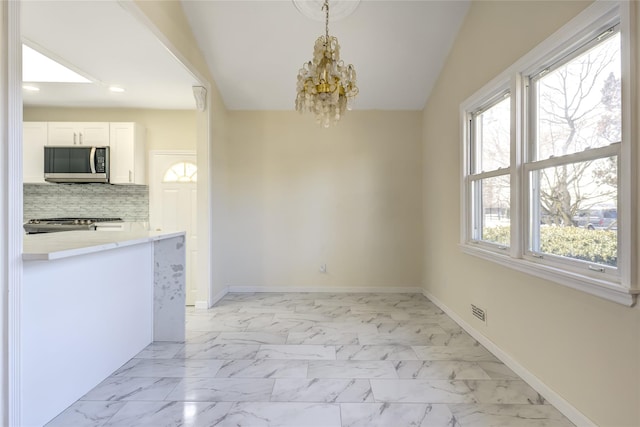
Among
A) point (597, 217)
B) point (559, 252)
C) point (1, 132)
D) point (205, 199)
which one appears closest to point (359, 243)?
point (205, 199)

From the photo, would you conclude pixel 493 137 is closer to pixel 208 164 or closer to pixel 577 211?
pixel 577 211

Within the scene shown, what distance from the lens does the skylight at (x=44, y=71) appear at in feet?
11.4

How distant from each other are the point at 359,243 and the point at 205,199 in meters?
2.19

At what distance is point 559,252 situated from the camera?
7.10 ft

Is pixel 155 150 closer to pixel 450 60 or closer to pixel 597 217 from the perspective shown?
pixel 450 60

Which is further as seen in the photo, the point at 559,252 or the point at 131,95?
the point at 131,95

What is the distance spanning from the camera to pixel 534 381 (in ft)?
7.43

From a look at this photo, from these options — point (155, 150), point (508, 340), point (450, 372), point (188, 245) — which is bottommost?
point (450, 372)

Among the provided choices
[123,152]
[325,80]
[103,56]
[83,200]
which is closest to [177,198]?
[123,152]

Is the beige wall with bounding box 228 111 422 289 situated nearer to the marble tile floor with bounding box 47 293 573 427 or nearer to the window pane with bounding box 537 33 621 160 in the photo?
the marble tile floor with bounding box 47 293 573 427

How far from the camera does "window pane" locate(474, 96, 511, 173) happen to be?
283cm

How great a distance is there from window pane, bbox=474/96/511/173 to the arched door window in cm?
356

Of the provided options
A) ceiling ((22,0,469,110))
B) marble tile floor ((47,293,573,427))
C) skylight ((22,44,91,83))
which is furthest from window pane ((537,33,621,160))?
skylight ((22,44,91,83))

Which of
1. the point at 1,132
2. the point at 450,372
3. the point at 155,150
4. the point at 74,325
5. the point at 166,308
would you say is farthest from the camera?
the point at 155,150
